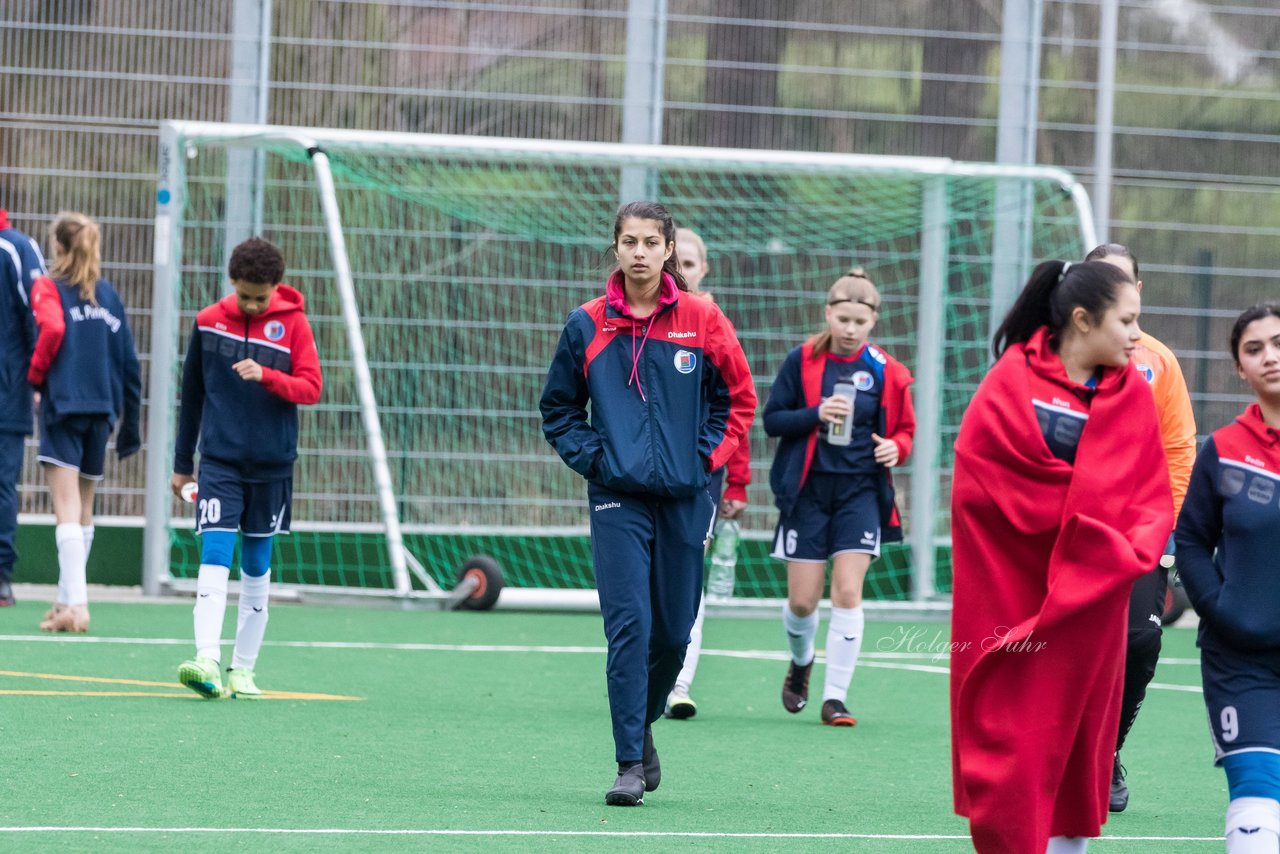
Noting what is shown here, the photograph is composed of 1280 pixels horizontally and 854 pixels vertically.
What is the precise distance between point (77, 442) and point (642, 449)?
17.2 ft

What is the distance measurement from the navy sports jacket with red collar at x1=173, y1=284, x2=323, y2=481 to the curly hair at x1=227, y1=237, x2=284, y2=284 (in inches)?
7.4

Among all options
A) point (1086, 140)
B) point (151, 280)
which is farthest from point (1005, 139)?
point (151, 280)

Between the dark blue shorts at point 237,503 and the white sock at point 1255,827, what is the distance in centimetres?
456

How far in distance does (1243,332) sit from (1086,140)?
31.7 ft

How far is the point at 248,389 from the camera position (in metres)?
7.82

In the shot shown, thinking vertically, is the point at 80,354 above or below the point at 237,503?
above

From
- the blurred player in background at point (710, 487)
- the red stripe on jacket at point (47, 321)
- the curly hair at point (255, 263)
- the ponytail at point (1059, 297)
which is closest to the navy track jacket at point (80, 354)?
the red stripe on jacket at point (47, 321)

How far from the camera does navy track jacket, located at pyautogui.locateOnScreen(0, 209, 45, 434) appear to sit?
10516 millimetres

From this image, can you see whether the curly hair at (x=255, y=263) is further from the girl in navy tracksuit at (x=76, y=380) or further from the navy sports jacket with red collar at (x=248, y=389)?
the girl in navy tracksuit at (x=76, y=380)

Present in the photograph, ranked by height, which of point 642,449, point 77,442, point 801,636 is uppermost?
point 642,449

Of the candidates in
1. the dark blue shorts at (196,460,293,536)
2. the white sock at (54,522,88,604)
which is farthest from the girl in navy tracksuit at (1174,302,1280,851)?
the white sock at (54,522,88,604)

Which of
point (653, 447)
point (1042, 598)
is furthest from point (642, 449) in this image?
point (1042, 598)

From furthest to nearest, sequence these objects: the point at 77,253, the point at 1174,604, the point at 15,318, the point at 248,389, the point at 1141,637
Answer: the point at 1174,604, the point at 15,318, the point at 77,253, the point at 248,389, the point at 1141,637

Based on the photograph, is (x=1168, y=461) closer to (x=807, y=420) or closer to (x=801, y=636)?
(x=807, y=420)
